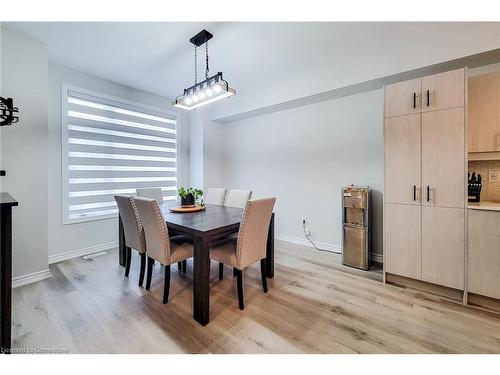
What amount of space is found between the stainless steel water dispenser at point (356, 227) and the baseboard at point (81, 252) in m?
3.45

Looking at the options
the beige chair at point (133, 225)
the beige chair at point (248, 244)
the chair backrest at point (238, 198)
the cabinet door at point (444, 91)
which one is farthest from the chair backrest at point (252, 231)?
the cabinet door at point (444, 91)

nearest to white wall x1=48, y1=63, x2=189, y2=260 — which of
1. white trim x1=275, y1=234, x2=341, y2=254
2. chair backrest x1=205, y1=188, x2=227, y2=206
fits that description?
chair backrest x1=205, y1=188, x2=227, y2=206

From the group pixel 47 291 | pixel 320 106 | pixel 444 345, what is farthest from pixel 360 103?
pixel 47 291

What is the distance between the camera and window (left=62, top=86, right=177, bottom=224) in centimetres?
310

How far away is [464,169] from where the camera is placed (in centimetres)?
196

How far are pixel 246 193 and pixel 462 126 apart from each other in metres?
2.27

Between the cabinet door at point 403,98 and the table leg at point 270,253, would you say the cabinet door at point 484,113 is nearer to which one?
the cabinet door at point 403,98

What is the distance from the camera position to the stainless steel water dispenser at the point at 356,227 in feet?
8.98

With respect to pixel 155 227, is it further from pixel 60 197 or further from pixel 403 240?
pixel 403 240

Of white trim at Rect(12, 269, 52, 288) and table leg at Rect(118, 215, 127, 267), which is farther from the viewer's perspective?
table leg at Rect(118, 215, 127, 267)

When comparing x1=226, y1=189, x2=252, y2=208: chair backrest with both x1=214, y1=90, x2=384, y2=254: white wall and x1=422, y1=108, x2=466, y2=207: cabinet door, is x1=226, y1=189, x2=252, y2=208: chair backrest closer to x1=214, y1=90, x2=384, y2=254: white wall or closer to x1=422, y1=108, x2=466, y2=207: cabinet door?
x1=214, y1=90, x2=384, y2=254: white wall

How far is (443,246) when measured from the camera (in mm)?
2074

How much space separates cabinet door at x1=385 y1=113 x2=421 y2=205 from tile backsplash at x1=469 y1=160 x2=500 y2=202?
Answer: 0.76 meters

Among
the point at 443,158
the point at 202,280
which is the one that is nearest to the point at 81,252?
the point at 202,280
